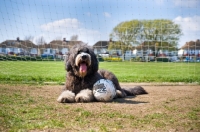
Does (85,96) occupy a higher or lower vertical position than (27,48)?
lower

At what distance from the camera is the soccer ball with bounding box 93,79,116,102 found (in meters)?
6.86

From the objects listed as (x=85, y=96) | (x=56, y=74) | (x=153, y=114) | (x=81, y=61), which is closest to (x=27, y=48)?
(x=56, y=74)

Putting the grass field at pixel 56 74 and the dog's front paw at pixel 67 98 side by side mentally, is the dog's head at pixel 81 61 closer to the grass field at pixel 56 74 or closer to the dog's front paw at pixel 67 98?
the dog's front paw at pixel 67 98

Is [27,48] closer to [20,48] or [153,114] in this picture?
[20,48]

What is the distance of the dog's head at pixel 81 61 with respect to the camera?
6.70m

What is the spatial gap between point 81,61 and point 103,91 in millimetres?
914

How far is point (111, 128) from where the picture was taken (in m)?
4.37

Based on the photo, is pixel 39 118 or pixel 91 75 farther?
pixel 91 75

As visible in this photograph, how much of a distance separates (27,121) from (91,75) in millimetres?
2788

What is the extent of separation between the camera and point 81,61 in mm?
6766

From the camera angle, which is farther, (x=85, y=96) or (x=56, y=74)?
(x=56, y=74)

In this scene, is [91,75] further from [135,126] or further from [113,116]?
[135,126]

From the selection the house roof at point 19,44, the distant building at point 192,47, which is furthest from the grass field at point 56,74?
the distant building at point 192,47

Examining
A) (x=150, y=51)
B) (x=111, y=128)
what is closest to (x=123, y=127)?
(x=111, y=128)
